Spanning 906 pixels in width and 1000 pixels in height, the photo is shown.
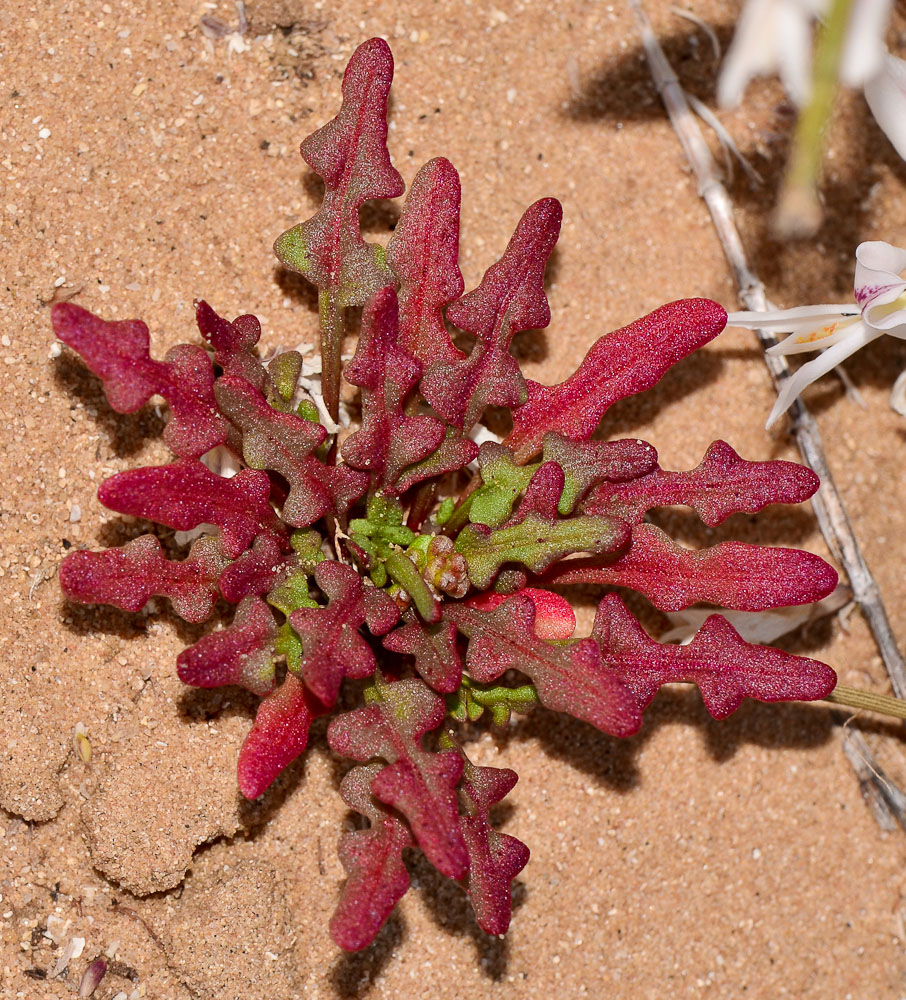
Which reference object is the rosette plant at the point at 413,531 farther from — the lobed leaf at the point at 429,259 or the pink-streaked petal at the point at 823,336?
the pink-streaked petal at the point at 823,336

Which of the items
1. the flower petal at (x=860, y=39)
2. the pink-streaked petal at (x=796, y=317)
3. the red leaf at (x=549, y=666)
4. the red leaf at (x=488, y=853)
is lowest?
the red leaf at (x=488, y=853)

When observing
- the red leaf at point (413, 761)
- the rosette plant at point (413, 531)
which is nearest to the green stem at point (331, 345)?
the rosette plant at point (413, 531)

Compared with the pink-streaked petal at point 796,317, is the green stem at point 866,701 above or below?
below

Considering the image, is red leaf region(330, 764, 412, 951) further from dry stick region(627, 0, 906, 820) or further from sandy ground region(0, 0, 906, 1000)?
dry stick region(627, 0, 906, 820)

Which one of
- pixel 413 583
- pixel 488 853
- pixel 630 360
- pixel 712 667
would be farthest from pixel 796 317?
pixel 488 853

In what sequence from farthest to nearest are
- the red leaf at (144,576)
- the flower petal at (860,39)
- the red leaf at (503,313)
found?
the red leaf at (503,313), the red leaf at (144,576), the flower petal at (860,39)

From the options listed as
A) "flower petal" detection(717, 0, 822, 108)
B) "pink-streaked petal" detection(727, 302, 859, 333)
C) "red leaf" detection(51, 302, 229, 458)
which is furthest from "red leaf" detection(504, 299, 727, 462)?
"flower petal" detection(717, 0, 822, 108)

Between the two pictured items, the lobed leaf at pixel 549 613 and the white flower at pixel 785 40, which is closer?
the white flower at pixel 785 40
